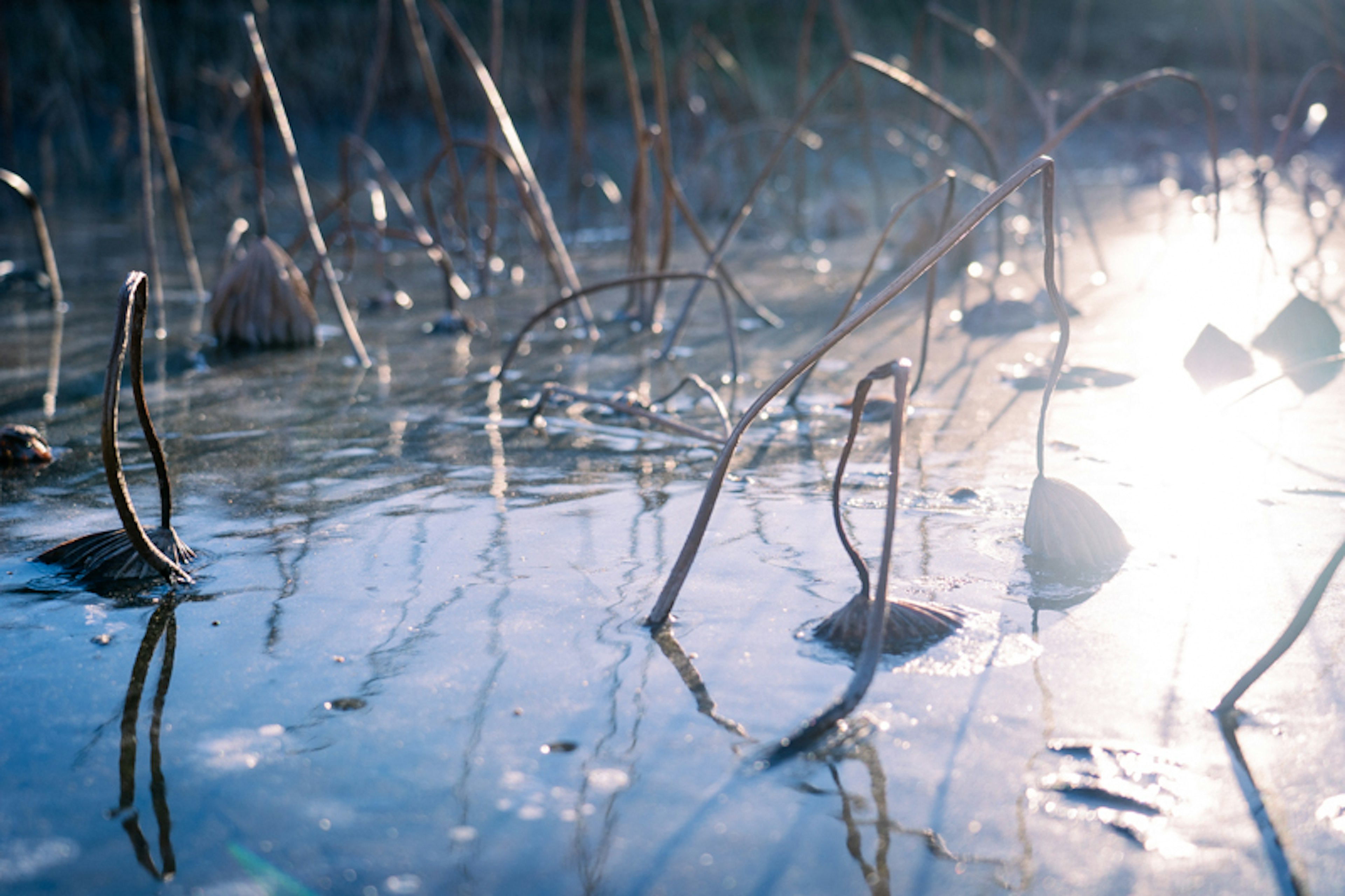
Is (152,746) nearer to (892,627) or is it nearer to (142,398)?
(142,398)

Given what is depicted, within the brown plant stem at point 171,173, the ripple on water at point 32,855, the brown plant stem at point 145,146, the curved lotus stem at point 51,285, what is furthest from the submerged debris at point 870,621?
the brown plant stem at point 171,173

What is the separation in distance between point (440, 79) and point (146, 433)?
856cm

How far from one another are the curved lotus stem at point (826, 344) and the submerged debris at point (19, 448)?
1.14 meters

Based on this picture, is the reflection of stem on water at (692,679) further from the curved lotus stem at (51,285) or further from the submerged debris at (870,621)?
the curved lotus stem at (51,285)

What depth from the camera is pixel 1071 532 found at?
1347 millimetres

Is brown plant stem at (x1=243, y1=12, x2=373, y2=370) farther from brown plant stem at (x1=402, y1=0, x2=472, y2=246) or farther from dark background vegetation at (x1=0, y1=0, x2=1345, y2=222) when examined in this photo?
dark background vegetation at (x1=0, y1=0, x2=1345, y2=222)

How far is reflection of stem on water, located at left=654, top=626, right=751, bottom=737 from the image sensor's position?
1009mm

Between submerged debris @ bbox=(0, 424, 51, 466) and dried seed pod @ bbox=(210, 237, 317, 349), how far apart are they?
1.00 metres

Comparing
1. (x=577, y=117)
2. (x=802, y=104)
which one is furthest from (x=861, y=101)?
(x=577, y=117)

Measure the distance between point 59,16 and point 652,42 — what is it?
7057 millimetres

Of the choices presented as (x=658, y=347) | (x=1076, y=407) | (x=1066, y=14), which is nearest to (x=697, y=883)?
(x=1076, y=407)

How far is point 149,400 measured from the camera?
2287mm

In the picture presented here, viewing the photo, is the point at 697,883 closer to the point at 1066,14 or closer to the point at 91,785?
the point at 91,785

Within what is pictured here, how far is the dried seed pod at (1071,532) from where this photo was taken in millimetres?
1338
